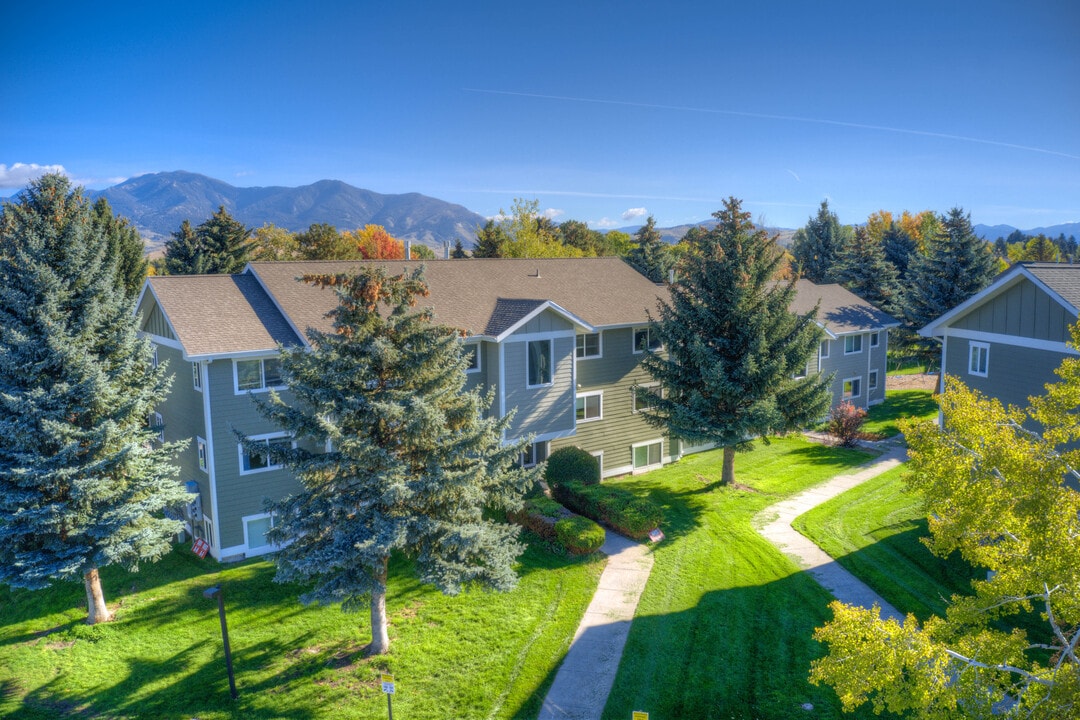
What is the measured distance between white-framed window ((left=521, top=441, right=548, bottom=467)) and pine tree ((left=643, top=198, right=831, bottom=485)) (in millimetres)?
4854

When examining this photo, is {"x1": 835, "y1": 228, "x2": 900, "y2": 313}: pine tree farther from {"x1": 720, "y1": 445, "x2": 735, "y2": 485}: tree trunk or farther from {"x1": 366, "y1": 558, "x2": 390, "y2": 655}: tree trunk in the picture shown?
{"x1": 366, "y1": 558, "x2": 390, "y2": 655}: tree trunk

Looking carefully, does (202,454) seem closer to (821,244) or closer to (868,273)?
(868,273)

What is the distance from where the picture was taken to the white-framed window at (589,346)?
85.7ft

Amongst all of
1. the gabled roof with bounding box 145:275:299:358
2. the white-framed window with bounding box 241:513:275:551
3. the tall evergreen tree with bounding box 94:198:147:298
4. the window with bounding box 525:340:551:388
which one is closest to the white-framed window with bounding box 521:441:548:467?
the window with bounding box 525:340:551:388

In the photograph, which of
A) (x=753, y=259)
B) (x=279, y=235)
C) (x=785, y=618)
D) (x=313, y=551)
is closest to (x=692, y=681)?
(x=785, y=618)

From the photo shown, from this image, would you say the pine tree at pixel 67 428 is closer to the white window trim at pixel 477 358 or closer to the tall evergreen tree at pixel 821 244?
the white window trim at pixel 477 358

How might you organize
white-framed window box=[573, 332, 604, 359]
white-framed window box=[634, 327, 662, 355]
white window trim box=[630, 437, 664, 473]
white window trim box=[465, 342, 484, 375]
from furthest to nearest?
white window trim box=[630, 437, 664, 473]
white-framed window box=[634, 327, 662, 355]
white-framed window box=[573, 332, 604, 359]
white window trim box=[465, 342, 484, 375]

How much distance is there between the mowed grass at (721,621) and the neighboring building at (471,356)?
405cm

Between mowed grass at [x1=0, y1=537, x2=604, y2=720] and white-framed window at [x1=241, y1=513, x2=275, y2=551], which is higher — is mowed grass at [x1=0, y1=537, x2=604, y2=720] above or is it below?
below

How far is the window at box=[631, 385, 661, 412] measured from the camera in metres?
25.1

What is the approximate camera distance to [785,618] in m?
16.8

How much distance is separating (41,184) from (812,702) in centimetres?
2763

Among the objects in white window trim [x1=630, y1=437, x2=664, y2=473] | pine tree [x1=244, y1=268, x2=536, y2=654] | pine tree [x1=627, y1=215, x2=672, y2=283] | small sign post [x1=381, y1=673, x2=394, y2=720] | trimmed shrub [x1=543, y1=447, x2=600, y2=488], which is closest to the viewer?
small sign post [x1=381, y1=673, x2=394, y2=720]

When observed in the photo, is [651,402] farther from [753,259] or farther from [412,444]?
[412,444]
